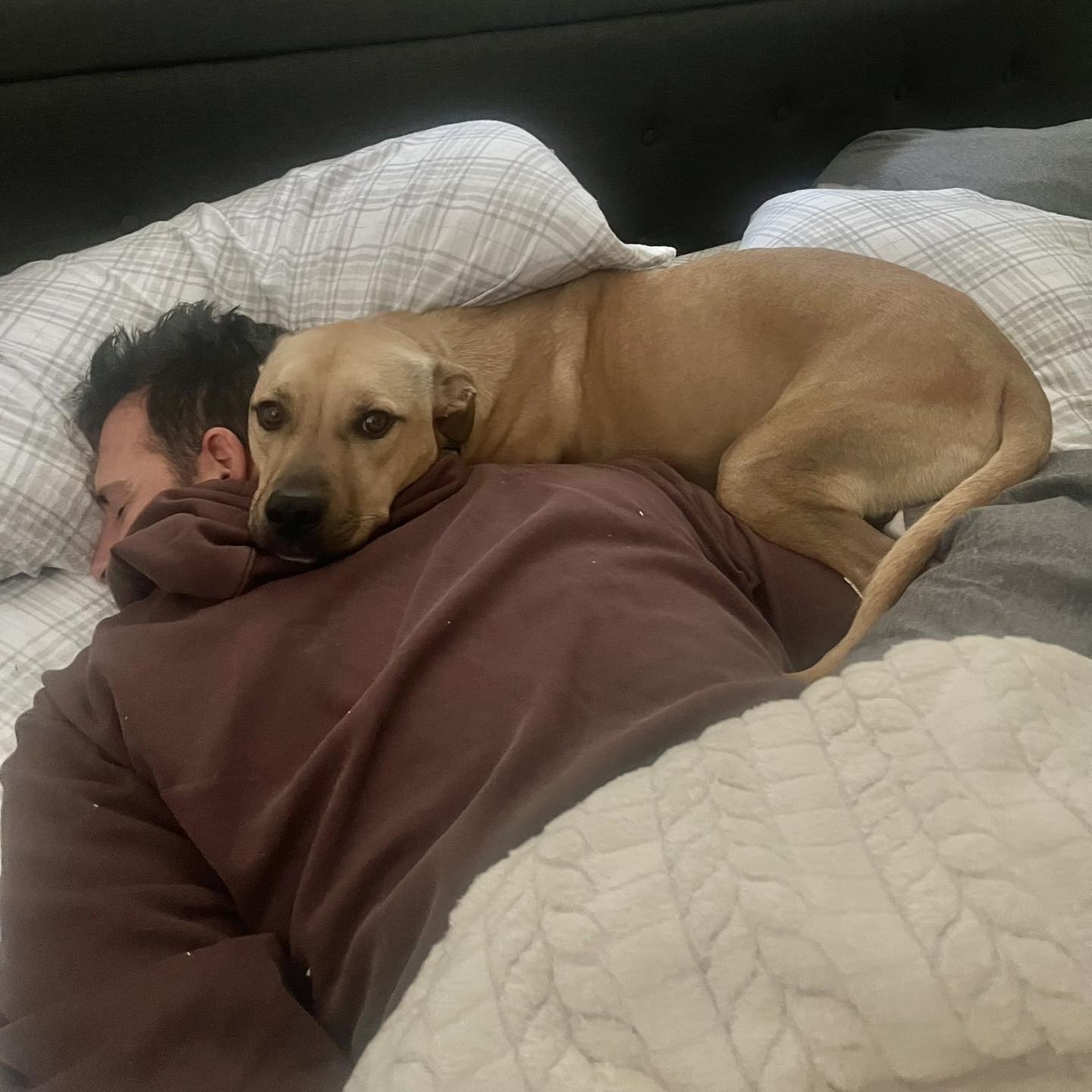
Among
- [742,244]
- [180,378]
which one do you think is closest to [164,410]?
[180,378]

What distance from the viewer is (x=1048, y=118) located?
3121 millimetres

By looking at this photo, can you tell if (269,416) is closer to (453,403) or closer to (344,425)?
(344,425)

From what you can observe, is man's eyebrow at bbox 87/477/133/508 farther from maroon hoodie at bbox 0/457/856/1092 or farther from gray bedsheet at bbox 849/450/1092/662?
gray bedsheet at bbox 849/450/1092/662

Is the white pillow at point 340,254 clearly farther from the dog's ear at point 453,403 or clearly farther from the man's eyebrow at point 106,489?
the dog's ear at point 453,403

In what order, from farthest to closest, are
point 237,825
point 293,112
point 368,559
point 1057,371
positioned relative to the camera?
point 293,112
point 1057,371
point 368,559
point 237,825

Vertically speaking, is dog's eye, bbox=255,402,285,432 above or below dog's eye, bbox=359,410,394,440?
above

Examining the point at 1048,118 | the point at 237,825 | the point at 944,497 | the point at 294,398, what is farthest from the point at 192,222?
the point at 1048,118

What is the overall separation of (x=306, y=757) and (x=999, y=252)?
71.8 inches

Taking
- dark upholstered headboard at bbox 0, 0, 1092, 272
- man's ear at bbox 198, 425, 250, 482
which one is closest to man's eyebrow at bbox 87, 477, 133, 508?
man's ear at bbox 198, 425, 250, 482

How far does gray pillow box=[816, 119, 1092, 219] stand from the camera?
2.31 metres

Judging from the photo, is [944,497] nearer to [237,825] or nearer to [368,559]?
[368,559]

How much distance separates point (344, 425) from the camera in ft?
5.22

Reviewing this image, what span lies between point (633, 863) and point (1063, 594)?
27.0 inches

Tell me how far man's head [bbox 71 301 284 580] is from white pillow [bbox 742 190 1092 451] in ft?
4.35
